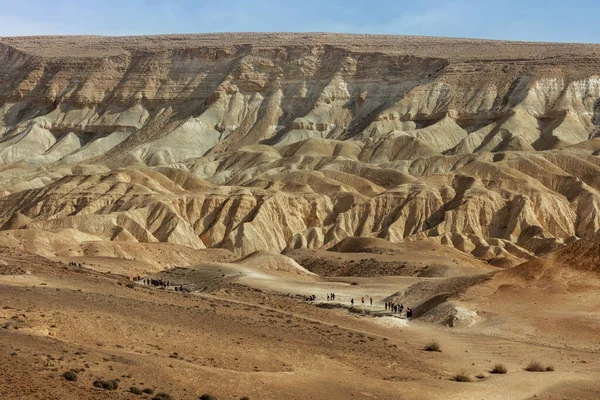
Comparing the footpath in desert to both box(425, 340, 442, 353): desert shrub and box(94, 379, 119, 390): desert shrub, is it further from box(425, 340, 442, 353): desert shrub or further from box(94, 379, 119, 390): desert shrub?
box(425, 340, 442, 353): desert shrub

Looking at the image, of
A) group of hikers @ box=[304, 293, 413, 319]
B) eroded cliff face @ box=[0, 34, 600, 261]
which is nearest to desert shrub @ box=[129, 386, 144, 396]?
group of hikers @ box=[304, 293, 413, 319]

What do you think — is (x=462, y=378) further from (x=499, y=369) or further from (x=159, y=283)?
(x=159, y=283)

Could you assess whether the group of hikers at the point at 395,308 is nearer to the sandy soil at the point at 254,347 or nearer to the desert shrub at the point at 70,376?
the sandy soil at the point at 254,347

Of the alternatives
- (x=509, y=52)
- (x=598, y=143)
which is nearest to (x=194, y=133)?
(x=509, y=52)

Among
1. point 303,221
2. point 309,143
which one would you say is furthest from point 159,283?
point 309,143

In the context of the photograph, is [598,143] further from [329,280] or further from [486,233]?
[329,280]

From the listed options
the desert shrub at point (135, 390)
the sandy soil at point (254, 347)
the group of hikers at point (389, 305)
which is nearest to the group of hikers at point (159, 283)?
the group of hikers at point (389, 305)
